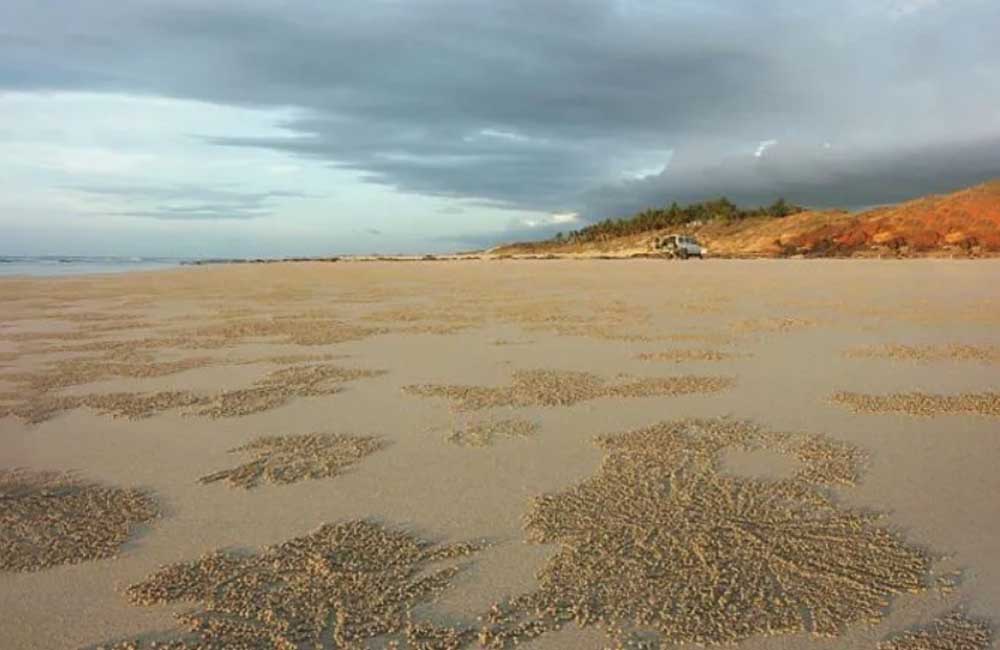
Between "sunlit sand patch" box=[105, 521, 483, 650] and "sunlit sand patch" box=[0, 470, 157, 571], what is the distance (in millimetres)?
473

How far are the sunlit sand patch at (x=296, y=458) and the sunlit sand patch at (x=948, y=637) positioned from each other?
254 cm

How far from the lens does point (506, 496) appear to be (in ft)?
11.4

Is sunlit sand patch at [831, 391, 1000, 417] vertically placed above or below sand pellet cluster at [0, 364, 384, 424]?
below

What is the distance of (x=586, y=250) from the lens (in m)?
61.1

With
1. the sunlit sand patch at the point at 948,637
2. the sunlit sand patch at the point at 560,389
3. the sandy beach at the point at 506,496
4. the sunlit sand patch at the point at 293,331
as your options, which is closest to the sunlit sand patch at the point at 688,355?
the sandy beach at the point at 506,496

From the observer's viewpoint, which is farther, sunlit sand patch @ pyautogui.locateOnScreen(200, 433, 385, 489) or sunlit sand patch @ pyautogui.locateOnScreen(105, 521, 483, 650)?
sunlit sand patch @ pyautogui.locateOnScreen(200, 433, 385, 489)

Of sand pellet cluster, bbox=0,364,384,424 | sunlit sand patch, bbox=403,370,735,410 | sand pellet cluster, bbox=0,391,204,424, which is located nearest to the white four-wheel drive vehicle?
sunlit sand patch, bbox=403,370,735,410

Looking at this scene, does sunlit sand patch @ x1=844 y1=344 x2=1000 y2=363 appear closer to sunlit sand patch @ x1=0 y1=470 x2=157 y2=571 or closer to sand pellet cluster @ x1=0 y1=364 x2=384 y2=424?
sand pellet cluster @ x1=0 y1=364 x2=384 y2=424

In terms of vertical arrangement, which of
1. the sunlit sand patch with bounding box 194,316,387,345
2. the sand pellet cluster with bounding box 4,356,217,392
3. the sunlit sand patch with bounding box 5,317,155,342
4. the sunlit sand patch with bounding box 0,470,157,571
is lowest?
the sunlit sand patch with bounding box 0,470,157,571

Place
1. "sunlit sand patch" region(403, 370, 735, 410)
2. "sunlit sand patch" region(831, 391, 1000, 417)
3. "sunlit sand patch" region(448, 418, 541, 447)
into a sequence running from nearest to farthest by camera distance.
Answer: "sunlit sand patch" region(448, 418, 541, 447)
"sunlit sand patch" region(831, 391, 1000, 417)
"sunlit sand patch" region(403, 370, 735, 410)

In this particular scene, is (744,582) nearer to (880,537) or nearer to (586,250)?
(880,537)

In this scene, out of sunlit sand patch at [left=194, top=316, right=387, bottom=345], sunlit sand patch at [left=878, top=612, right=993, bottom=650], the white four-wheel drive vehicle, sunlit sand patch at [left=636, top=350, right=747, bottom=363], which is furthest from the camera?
the white four-wheel drive vehicle

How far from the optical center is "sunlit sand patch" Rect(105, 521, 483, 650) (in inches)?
89.7

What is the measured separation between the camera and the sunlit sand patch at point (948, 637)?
7.30 feet
